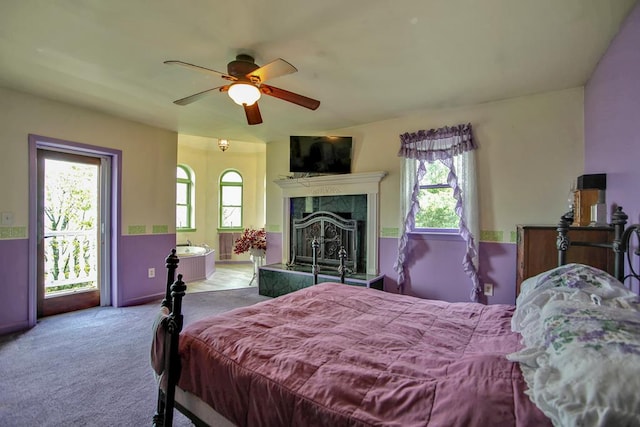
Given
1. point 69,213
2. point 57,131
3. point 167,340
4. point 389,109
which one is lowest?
point 167,340

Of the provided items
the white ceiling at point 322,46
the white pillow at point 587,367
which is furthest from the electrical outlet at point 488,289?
the white pillow at point 587,367

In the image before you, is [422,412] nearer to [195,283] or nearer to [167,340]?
[167,340]

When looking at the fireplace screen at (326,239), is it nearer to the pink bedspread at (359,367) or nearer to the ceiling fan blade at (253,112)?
the ceiling fan blade at (253,112)

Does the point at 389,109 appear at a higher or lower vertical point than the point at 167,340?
higher

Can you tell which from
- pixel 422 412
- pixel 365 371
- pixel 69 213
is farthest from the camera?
pixel 69 213

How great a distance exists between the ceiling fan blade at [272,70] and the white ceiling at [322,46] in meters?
0.22

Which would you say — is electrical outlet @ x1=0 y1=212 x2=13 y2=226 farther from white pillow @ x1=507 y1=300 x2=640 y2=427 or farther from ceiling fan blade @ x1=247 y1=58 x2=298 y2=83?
white pillow @ x1=507 y1=300 x2=640 y2=427

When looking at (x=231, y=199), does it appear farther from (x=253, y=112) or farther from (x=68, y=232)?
(x=253, y=112)

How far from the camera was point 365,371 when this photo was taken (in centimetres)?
109

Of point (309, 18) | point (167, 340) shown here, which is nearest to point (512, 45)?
point (309, 18)

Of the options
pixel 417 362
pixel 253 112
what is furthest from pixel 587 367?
pixel 253 112

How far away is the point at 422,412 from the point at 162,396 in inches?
50.9

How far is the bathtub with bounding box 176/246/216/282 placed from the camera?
5406mm

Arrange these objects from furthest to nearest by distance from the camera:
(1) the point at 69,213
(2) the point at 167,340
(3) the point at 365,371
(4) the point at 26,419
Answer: (1) the point at 69,213 < (4) the point at 26,419 < (2) the point at 167,340 < (3) the point at 365,371
